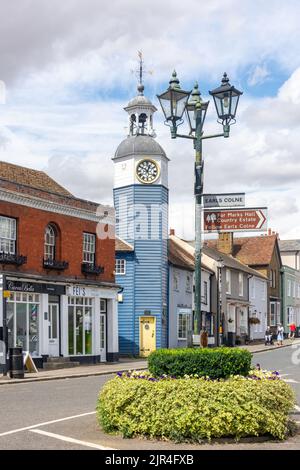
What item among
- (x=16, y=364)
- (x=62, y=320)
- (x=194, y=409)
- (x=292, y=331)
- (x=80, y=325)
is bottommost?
(x=292, y=331)

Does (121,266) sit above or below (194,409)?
above

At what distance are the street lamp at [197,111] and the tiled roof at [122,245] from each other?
26647mm

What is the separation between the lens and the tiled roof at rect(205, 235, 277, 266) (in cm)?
6612

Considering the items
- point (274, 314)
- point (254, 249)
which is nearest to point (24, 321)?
point (254, 249)

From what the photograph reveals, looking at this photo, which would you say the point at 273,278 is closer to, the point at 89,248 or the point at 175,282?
the point at 175,282

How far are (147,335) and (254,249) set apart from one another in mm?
28623

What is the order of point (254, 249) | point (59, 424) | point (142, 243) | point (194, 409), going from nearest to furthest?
point (194, 409) < point (59, 424) < point (142, 243) < point (254, 249)

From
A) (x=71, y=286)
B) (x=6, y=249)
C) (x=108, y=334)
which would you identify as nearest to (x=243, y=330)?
(x=108, y=334)

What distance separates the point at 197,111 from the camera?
1320cm

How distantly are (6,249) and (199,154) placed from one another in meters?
17.1

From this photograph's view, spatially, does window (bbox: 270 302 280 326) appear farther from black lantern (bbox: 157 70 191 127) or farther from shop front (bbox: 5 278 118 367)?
black lantern (bbox: 157 70 191 127)

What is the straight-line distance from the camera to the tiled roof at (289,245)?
82.3 m

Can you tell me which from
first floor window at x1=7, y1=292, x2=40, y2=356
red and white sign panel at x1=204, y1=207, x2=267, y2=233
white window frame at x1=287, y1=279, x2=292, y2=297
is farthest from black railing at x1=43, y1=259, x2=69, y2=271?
white window frame at x1=287, y1=279, x2=292, y2=297

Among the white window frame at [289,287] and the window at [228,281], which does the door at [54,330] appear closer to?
the window at [228,281]
